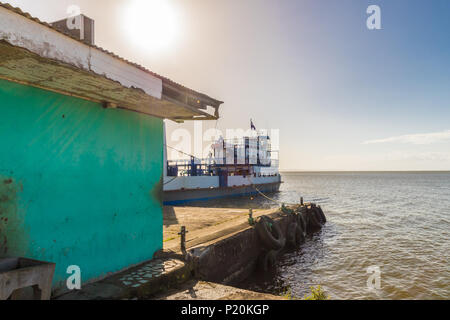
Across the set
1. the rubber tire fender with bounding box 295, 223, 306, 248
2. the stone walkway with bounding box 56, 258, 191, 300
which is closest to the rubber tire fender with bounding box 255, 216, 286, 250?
the rubber tire fender with bounding box 295, 223, 306, 248

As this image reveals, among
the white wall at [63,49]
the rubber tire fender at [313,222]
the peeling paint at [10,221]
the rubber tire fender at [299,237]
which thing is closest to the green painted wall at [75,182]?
the peeling paint at [10,221]

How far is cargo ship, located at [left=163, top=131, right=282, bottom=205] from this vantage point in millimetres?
26789

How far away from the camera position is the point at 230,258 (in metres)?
7.86

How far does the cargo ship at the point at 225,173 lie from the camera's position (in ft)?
87.9

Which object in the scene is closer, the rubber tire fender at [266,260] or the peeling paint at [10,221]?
the peeling paint at [10,221]

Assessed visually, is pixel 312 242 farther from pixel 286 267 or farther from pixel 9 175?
pixel 9 175

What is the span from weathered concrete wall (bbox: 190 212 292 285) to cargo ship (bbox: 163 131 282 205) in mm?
11954

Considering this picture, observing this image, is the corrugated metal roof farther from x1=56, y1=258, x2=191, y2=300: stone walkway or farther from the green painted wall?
x1=56, y1=258, x2=191, y2=300: stone walkway

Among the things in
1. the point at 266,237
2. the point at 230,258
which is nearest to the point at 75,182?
Answer: the point at 230,258

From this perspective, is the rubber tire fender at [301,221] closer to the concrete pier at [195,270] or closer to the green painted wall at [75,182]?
the concrete pier at [195,270]

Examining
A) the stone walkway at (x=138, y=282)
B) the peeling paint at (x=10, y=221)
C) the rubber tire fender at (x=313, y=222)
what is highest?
the peeling paint at (x=10, y=221)

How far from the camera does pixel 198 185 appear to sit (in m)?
29.1

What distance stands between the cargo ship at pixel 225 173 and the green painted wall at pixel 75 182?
15.0 m

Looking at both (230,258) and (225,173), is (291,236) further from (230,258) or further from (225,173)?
(225,173)
